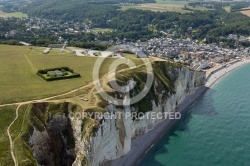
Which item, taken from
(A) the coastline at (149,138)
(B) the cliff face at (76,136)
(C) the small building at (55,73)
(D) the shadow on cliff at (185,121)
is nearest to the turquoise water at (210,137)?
(D) the shadow on cliff at (185,121)

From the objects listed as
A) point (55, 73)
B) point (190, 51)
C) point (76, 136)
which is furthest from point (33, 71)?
point (190, 51)

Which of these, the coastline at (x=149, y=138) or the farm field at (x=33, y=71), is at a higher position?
the farm field at (x=33, y=71)

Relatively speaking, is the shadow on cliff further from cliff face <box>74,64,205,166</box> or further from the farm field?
the farm field

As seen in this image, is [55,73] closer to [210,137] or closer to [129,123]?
[129,123]

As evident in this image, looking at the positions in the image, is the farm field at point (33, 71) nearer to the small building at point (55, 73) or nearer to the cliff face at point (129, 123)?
the small building at point (55, 73)

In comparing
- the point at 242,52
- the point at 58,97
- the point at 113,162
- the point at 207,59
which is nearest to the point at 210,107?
the point at 113,162

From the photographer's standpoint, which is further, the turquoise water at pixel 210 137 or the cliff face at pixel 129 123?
the turquoise water at pixel 210 137

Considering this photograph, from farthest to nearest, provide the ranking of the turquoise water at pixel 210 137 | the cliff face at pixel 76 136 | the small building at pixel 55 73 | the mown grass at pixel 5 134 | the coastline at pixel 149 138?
1. the small building at pixel 55 73
2. the turquoise water at pixel 210 137
3. the coastline at pixel 149 138
4. the cliff face at pixel 76 136
5. the mown grass at pixel 5 134
